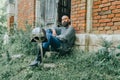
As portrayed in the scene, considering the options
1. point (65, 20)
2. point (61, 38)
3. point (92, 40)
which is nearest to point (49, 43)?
point (61, 38)

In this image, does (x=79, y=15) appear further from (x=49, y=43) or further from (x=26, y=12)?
(x=26, y=12)

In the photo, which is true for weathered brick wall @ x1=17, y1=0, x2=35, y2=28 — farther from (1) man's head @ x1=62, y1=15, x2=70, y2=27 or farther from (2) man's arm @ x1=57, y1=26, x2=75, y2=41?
(2) man's arm @ x1=57, y1=26, x2=75, y2=41

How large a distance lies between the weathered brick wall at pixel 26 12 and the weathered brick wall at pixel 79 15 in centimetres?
307

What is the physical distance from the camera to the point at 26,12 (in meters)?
10.1

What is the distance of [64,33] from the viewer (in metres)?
6.41

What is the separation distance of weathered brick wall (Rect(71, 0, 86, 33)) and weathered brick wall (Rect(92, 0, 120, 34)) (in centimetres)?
35

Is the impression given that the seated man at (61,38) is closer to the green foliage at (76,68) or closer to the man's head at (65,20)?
the man's head at (65,20)

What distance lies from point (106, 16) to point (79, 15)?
969 millimetres

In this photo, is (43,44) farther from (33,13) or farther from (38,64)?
(33,13)

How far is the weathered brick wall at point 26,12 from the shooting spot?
377 inches

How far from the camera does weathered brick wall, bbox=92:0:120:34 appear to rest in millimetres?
5465

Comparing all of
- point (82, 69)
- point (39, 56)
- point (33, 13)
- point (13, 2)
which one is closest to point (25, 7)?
point (33, 13)

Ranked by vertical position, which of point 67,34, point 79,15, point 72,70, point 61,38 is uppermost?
point 79,15

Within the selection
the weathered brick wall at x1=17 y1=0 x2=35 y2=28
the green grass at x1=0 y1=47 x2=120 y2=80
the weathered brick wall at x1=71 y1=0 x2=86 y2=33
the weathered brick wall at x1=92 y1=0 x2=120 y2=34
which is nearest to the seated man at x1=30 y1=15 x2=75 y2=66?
the weathered brick wall at x1=71 y1=0 x2=86 y2=33
